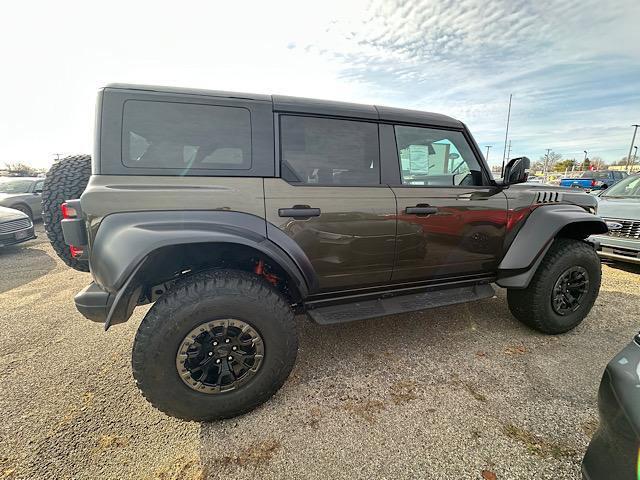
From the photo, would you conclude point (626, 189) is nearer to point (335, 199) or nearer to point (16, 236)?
point (335, 199)

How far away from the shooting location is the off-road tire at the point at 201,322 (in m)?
1.77

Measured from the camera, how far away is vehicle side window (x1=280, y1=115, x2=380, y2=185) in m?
2.14

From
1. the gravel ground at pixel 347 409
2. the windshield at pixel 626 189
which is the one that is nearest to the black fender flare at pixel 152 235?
the gravel ground at pixel 347 409

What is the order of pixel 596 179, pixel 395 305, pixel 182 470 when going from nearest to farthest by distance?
pixel 182 470, pixel 395 305, pixel 596 179

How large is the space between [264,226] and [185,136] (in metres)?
0.74

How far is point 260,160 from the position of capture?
204 centimetres

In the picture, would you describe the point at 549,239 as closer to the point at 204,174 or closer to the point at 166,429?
the point at 204,174

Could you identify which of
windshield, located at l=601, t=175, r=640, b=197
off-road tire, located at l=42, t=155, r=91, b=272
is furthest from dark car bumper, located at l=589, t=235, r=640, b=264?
off-road tire, located at l=42, t=155, r=91, b=272

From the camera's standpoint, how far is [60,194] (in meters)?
2.26

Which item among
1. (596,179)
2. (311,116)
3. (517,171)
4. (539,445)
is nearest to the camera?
(539,445)

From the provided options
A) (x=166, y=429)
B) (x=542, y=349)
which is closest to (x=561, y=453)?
(x=542, y=349)

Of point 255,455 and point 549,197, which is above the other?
point 549,197

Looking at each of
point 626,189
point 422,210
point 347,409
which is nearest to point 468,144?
point 422,210

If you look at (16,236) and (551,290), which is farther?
(16,236)
